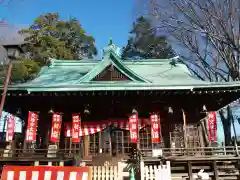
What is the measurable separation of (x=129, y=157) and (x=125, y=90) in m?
4.01

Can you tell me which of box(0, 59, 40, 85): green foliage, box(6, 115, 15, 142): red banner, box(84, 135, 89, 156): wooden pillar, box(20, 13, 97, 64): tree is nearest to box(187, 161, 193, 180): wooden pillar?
box(84, 135, 89, 156): wooden pillar

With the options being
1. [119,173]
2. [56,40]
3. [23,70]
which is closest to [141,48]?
[56,40]

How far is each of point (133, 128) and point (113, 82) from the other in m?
3.01

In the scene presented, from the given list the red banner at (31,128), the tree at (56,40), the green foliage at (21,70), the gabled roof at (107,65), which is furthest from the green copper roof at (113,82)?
the tree at (56,40)

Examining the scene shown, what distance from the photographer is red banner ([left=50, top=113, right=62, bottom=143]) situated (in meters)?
13.1

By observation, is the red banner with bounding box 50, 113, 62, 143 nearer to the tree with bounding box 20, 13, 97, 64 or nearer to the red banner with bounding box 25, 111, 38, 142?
the red banner with bounding box 25, 111, 38, 142

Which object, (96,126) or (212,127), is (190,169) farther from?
(96,126)

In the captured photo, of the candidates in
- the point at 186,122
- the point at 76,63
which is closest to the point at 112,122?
the point at 186,122

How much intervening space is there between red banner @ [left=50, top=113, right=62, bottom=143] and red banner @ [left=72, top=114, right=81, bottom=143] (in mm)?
780

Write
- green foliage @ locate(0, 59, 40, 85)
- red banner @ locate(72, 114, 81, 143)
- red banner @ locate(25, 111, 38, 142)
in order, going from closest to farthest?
red banner @ locate(25, 111, 38, 142) < red banner @ locate(72, 114, 81, 143) < green foliage @ locate(0, 59, 40, 85)

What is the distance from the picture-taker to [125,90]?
13078 mm

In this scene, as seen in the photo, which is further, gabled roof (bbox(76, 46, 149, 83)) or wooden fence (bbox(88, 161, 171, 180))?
gabled roof (bbox(76, 46, 149, 83))

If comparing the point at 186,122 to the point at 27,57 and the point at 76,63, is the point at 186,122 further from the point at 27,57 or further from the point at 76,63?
the point at 27,57

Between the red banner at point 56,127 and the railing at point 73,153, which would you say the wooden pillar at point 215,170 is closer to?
the railing at point 73,153
